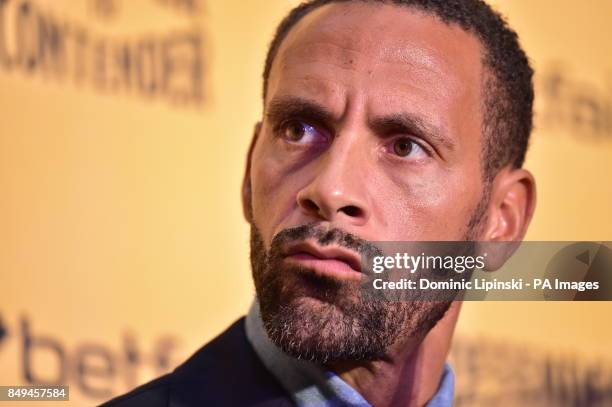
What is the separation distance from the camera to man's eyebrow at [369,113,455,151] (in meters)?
1.80

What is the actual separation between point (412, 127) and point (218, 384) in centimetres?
59

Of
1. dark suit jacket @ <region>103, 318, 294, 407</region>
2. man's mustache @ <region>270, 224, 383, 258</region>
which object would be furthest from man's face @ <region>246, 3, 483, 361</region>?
dark suit jacket @ <region>103, 318, 294, 407</region>

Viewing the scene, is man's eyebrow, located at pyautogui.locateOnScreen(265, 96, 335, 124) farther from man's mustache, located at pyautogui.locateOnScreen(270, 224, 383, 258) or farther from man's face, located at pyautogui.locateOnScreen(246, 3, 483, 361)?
man's mustache, located at pyautogui.locateOnScreen(270, 224, 383, 258)

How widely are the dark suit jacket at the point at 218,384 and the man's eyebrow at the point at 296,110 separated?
1.41ft

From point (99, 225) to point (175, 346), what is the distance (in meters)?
0.44

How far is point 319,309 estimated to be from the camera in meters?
1.69

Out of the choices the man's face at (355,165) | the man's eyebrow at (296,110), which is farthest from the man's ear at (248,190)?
the man's eyebrow at (296,110)

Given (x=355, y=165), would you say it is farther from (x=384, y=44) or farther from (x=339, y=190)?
(x=384, y=44)

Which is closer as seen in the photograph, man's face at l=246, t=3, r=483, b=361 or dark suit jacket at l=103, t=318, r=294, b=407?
man's face at l=246, t=3, r=483, b=361

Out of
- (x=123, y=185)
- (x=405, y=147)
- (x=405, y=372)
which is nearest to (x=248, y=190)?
(x=405, y=147)

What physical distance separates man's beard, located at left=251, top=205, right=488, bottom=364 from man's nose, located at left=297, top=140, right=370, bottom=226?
0.03 meters

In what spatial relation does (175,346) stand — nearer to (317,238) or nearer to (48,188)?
(48,188)

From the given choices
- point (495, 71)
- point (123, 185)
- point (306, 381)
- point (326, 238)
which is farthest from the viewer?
point (123, 185)

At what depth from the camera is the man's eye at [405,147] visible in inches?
72.1
